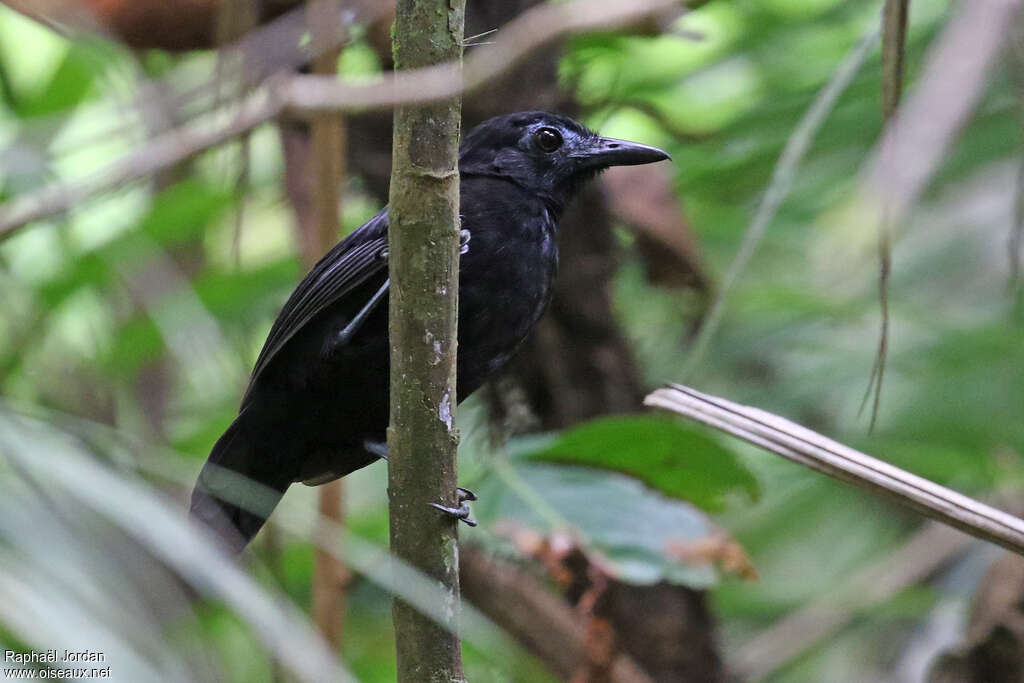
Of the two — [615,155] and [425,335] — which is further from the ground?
[615,155]

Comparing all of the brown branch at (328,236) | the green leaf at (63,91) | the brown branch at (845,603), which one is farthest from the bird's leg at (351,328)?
the brown branch at (845,603)

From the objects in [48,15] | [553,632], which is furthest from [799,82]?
[48,15]

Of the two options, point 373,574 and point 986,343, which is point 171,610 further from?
point 986,343

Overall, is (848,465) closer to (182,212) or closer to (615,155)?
(615,155)

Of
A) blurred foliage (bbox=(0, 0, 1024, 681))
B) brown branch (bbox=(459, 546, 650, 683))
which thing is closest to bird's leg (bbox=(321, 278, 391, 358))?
blurred foliage (bbox=(0, 0, 1024, 681))

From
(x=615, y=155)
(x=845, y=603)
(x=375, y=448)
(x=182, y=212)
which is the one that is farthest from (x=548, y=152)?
(x=845, y=603)

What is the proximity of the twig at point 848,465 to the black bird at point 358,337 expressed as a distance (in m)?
0.92

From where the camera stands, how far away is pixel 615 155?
3449mm

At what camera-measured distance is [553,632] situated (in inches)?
155

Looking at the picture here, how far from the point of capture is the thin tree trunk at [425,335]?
6.03ft

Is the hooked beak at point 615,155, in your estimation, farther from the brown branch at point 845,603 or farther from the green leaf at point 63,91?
the brown branch at point 845,603

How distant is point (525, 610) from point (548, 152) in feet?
5.17

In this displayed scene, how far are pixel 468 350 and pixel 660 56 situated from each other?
12.3 ft

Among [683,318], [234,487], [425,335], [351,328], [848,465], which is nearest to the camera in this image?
[848,465]
